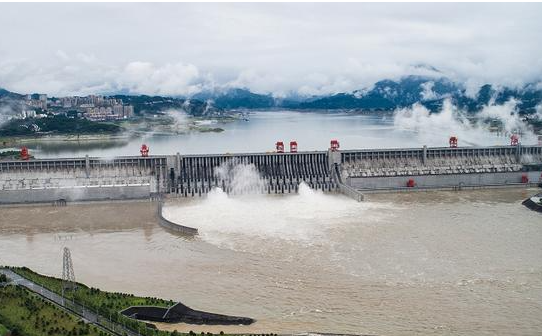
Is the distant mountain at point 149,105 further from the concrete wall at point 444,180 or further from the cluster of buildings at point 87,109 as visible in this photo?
the concrete wall at point 444,180

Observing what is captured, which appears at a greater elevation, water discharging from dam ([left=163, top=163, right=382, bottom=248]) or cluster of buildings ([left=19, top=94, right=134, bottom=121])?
cluster of buildings ([left=19, top=94, right=134, bottom=121])

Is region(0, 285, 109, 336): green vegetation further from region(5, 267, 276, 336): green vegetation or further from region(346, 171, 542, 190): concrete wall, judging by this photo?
region(346, 171, 542, 190): concrete wall

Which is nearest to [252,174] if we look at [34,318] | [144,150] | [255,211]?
[144,150]

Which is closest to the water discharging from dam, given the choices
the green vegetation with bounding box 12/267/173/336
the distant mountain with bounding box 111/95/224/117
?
the green vegetation with bounding box 12/267/173/336

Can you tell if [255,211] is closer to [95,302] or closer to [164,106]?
[95,302]

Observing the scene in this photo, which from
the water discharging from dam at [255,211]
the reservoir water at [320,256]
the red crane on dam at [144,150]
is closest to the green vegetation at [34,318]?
the reservoir water at [320,256]
